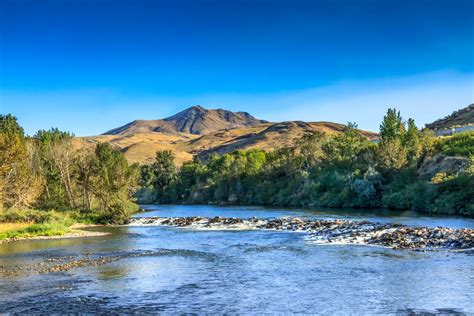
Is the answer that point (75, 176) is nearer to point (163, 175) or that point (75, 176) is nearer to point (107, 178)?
point (107, 178)

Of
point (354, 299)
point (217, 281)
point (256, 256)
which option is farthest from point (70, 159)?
point (354, 299)

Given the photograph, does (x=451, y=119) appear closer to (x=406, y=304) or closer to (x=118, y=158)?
(x=118, y=158)

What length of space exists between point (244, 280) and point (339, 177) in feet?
247

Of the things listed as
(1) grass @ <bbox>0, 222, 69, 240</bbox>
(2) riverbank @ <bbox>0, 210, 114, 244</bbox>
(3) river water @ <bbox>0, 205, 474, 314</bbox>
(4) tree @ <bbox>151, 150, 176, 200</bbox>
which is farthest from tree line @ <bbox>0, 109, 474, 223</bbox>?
(3) river water @ <bbox>0, 205, 474, 314</bbox>

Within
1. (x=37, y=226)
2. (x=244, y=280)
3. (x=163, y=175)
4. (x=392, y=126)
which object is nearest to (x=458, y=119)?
(x=392, y=126)

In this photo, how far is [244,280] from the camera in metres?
28.4

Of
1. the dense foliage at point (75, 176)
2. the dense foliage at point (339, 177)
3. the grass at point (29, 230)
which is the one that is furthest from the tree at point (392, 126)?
the grass at point (29, 230)

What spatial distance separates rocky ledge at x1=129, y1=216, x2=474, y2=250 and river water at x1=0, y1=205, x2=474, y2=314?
252 cm

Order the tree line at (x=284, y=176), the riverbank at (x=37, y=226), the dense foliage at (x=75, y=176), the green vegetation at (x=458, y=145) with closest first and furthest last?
the riverbank at (x=37, y=226), the tree line at (x=284, y=176), the dense foliage at (x=75, y=176), the green vegetation at (x=458, y=145)

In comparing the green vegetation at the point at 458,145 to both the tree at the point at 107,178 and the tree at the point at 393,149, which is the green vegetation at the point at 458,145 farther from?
the tree at the point at 107,178

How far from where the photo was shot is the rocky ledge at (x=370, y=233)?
37.7 meters

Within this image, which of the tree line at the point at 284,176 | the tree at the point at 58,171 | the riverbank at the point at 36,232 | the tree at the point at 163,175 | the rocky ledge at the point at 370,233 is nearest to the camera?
the rocky ledge at the point at 370,233

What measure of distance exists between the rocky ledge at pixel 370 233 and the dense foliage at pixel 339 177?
2306cm

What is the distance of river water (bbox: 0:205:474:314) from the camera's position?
883 inches
